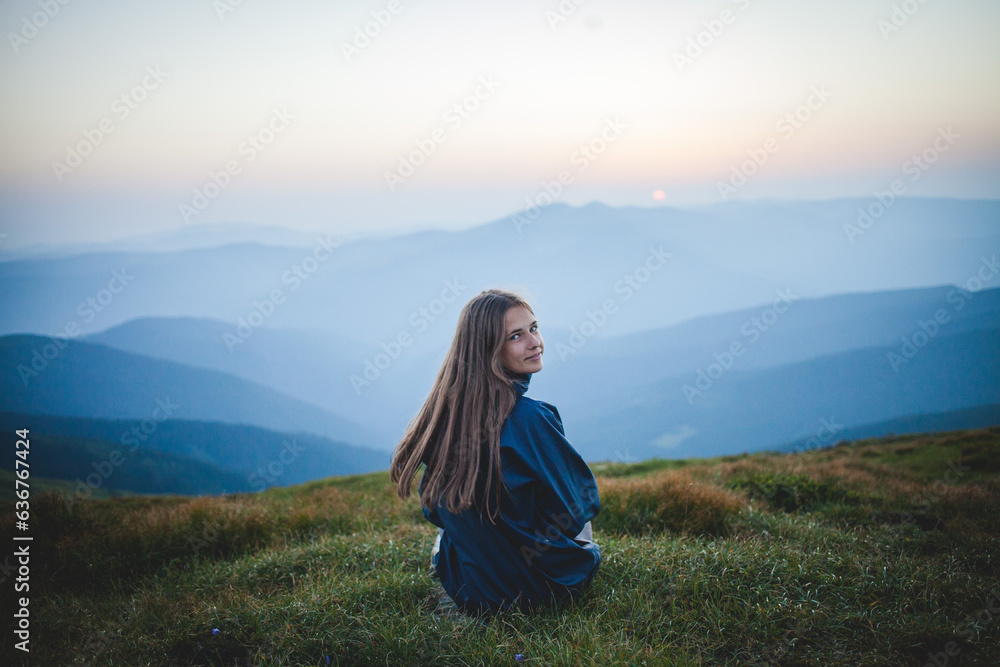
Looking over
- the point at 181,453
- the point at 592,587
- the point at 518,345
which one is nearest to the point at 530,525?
the point at 592,587

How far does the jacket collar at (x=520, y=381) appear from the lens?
372 centimetres

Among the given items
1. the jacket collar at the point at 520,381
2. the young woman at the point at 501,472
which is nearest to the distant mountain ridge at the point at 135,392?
the young woman at the point at 501,472

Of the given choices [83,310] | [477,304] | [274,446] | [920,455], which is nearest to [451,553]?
[477,304]

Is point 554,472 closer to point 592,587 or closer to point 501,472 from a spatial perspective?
point 501,472

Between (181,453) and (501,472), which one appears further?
(181,453)

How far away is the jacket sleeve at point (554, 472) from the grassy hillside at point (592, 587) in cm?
67

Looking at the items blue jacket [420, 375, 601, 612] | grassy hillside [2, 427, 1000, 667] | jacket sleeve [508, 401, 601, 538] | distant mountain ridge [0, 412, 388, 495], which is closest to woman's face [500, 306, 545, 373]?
blue jacket [420, 375, 601, 612]

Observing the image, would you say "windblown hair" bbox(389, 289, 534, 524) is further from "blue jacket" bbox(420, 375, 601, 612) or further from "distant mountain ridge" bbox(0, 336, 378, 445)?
"distant mountain ridge" bbox(0, 336, 378, 445)

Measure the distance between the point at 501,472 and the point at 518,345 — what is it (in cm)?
88

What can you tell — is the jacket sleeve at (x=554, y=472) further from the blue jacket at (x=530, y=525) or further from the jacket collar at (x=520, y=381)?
the jacket collar at (x=520, y=381)

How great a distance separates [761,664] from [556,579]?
1338 mm

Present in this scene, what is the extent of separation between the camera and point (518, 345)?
3.72 meters

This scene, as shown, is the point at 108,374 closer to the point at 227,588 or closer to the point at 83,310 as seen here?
the point at 83,310

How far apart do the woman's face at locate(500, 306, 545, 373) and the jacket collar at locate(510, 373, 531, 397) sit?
2.1 inches
